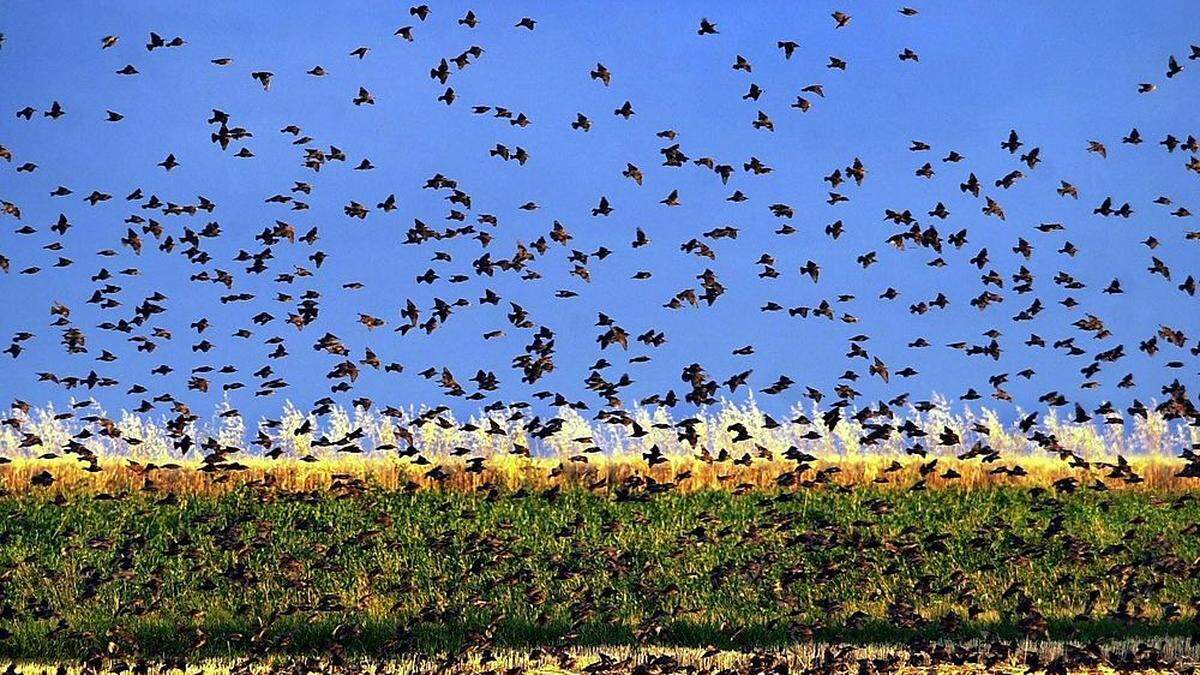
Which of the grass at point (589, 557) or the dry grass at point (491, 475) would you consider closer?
the grass at point (589, 557)

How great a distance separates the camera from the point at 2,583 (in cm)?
2923

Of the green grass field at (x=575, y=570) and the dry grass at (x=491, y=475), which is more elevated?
the dry grass at (x=491, y=475)

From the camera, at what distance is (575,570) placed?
2952 centimetres

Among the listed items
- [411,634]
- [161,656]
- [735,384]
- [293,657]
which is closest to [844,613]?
[735,384]

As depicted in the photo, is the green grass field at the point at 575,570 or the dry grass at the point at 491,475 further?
the dry grass at the point at 491,475

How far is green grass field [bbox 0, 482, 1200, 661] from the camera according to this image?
25.3m

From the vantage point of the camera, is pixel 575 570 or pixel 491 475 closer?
pixel 575 570

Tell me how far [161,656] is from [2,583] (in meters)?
6.96

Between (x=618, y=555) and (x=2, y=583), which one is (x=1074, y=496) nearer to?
(x=618, y=555)

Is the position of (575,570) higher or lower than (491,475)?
lower

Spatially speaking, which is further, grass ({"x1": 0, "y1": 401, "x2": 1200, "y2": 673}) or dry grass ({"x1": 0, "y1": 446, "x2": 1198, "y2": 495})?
dry grass ({"x1": 0, "y1": 446, "x2": 1198, "y2": 495})

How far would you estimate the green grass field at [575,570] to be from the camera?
25344 millimetres

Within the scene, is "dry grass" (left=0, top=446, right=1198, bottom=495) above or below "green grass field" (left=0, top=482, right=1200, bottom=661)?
above

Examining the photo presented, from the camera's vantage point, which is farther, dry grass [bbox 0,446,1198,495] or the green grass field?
dry grass [bbox 0,446,1198,495]
